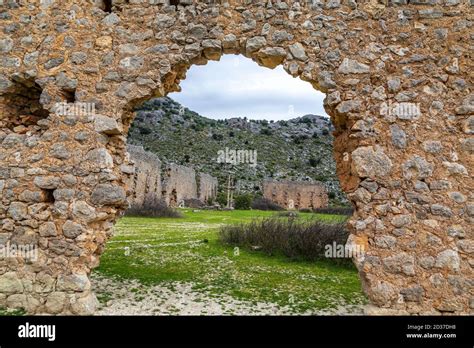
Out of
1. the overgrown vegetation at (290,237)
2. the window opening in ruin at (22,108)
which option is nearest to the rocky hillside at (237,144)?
the overgrown vegetation at (290,237)

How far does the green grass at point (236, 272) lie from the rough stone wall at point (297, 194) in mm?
24069

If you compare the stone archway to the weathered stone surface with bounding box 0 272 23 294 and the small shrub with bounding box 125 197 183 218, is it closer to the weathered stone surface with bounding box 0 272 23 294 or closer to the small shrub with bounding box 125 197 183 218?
the weathered stone surface with bounding box 0 272 23 294

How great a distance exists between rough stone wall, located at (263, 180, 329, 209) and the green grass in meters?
24.1

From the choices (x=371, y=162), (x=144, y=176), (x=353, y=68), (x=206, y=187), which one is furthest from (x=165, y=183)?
(x=371, y=162)

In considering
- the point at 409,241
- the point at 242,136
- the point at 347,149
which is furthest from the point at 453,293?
the point at 242,136

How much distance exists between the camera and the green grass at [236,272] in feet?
16.6

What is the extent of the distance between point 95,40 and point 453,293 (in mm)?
5405

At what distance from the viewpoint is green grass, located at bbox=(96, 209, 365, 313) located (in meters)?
5.05

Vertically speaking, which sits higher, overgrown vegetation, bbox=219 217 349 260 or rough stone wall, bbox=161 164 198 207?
rough stone wall, bbox=161 164 198 207

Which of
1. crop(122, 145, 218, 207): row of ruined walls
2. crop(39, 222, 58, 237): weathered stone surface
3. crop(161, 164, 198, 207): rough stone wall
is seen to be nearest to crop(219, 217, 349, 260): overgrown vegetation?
crop(39, 222, 58, 237): weathered stone surface

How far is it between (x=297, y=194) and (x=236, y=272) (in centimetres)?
2707

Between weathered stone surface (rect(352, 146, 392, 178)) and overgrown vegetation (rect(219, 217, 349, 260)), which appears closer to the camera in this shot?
weathered stone surface (rect(352, 146, 392, 178))

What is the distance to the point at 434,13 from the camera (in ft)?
14.1

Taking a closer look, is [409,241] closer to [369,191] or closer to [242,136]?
[369,191]
